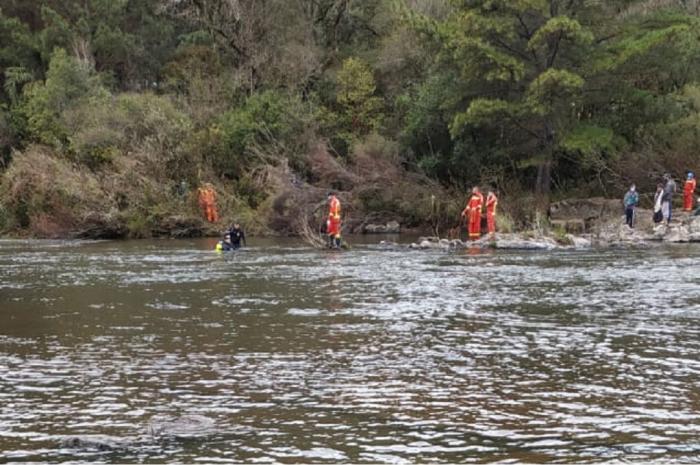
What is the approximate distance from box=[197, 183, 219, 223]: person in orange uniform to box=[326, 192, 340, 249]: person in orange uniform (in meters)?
10.4

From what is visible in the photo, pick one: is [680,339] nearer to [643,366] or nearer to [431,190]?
[643,366]

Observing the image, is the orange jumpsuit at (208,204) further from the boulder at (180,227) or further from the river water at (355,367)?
the river water at (355,367)

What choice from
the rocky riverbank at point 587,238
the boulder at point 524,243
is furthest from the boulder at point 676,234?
the boulder at point 524,243

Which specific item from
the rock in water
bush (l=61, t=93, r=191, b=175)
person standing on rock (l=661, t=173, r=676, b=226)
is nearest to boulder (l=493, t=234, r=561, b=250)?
person standing on rock (l=661, t=173, r=676, b=226)

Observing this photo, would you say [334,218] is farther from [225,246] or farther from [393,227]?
[393,227]

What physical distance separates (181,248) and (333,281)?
13.4 meters

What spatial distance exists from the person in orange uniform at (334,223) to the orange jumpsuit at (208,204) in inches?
410

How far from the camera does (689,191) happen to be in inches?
1416

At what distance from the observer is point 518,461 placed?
26.0 feet

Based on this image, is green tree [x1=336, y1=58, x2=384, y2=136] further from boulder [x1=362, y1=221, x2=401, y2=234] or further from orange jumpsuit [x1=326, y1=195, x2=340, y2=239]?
orange jumpsuit [x1=326, y1=195, x2=340, y2=239]

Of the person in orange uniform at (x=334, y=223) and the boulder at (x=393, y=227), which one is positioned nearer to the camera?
the person in orange uniform at (x=334, y=223)

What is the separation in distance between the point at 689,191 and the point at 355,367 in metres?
27.8

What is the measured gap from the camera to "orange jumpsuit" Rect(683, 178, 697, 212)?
35.7m

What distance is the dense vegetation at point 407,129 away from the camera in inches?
1547
